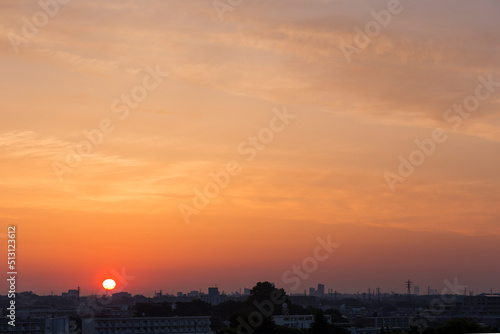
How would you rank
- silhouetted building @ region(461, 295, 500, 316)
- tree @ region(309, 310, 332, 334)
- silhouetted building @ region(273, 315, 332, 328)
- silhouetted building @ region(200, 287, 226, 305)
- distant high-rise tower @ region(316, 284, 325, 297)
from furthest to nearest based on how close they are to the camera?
distant high-rise tower @ region(316, 284, 325, 297) < silhouetted building @ region(200, 287, 226, 305) < silhouetted building @ region(461, 295, 500, 316) < silhouetted building @ region(273, 315, 332, 328) < tree @ region(309, 310, 332, 334)

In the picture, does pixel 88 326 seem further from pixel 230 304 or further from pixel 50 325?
pixel 230 304

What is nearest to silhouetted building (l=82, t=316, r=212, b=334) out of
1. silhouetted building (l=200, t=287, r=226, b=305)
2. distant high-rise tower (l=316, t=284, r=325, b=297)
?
silhouetted building (l=200, t=287, r=226, b=305)

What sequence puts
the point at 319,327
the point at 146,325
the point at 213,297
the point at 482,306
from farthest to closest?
the point at 213,297, the point at 482,306, the point at 146,325, the point at 319,327

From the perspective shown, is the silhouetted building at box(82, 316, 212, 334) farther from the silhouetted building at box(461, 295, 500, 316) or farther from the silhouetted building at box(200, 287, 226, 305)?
the silhouetted building at box(200, 287, 226, 305)

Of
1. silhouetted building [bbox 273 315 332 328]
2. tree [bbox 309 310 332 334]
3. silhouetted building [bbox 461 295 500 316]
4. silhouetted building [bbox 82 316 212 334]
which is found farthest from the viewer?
silhouetted building [bbox 461 295 500 316]

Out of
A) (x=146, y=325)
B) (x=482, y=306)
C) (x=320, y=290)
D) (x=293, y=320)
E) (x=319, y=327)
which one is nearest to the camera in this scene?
(x=319, y=327)

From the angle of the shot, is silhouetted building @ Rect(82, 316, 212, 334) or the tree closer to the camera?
the tree

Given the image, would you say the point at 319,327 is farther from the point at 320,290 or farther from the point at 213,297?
the point at 320,290

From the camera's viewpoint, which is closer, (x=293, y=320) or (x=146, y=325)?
(x=146, y=325)

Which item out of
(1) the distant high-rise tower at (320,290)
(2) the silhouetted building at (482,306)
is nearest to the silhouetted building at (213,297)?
(2) the silhouetted building at (482,306)

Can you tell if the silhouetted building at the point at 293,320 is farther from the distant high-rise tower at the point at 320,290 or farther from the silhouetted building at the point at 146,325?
the distant high-rise tower at the point at 320,290

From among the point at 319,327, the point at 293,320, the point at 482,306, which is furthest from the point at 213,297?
the point at 319,327

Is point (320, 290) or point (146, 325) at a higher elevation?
→ point (320, 290)
